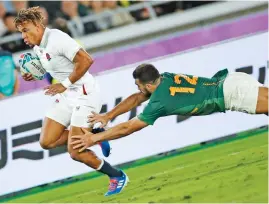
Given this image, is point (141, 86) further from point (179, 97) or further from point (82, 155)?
point (82, 155)

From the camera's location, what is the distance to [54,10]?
16344mm

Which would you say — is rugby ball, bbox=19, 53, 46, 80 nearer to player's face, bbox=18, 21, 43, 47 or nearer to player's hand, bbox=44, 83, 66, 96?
player's face, bbox=18, 21, 43, 47

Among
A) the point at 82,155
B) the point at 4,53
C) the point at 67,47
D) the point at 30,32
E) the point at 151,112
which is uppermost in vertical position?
the point at 30,32

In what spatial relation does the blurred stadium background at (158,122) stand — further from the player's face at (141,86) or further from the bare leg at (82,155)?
the player's face at (141,86)

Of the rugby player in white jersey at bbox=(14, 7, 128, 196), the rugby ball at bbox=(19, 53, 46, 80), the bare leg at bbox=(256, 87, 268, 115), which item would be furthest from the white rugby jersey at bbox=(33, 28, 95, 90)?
the bare leg at bbox=(256, 87, 268, 115)

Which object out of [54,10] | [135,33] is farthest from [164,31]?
[54,10]

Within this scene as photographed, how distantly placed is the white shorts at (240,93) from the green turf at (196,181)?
5.13ft

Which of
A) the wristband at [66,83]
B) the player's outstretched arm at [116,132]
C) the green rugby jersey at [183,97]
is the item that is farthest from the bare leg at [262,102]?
the wristband at [66,83]

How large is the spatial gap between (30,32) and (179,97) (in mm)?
1608

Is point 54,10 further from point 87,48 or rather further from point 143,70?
point 143,70

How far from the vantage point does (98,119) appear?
1328 centimetres

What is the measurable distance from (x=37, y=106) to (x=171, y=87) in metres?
2.58

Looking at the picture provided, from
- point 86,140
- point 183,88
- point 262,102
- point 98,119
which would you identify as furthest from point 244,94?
point 86,140

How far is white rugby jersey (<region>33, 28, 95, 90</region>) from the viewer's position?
13.4m
